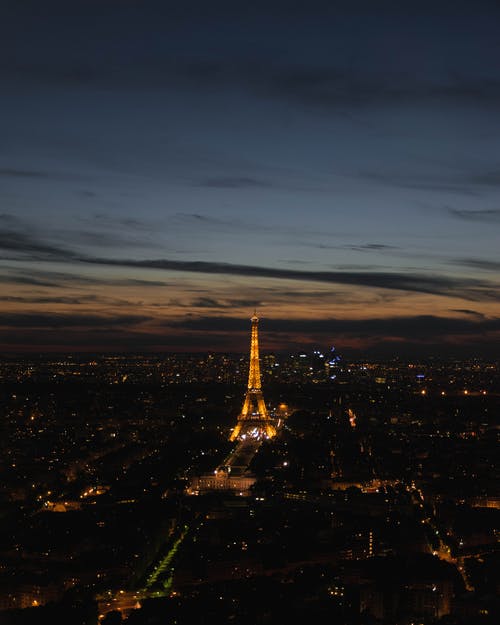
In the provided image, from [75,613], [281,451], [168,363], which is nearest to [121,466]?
[281,451]

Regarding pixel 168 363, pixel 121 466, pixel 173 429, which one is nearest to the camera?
pixel 121 466

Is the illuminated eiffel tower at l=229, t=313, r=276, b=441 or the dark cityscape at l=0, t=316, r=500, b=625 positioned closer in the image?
the dark cityscape at l=0, t=316, r=500, b=625

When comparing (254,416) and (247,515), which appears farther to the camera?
(254,416)

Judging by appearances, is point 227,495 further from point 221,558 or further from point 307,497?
point 221,558

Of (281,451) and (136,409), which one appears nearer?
(281,451)

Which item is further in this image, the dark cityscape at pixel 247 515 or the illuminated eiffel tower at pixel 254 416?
the illuminated eiffel tower at pixel 254 416

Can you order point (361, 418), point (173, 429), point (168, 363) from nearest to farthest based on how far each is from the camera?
point (173, 429) < point (361, 418) < point (168, 363)

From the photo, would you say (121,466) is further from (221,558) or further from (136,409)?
(136,409)
